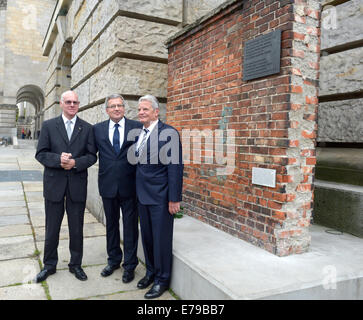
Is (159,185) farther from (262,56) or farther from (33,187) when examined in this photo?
(33,187)

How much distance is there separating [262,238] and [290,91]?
54.2 inches

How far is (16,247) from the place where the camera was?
13.9 feet

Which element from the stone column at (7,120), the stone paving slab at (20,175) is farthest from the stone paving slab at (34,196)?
the stone column at (7,120)

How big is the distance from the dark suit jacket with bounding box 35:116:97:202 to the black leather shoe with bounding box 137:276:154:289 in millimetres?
1009

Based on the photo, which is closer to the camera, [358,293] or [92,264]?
[358,293]

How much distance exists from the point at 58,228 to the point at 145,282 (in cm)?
108

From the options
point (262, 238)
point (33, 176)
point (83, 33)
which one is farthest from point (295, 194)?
point (33, 176)

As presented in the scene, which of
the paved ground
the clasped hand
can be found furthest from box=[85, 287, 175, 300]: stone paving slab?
the clasped hand

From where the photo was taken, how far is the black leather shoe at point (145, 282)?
3186 mm

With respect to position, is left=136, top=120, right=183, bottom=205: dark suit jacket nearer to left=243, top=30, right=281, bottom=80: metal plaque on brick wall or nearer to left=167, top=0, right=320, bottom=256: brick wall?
left=167, top=0, right=320, bottom=256: brick wall

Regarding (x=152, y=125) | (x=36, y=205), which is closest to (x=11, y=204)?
(x=36, y=205)

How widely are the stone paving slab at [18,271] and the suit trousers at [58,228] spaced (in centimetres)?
19

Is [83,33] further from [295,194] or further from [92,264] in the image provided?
[295,194]

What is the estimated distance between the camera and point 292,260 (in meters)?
2.95
